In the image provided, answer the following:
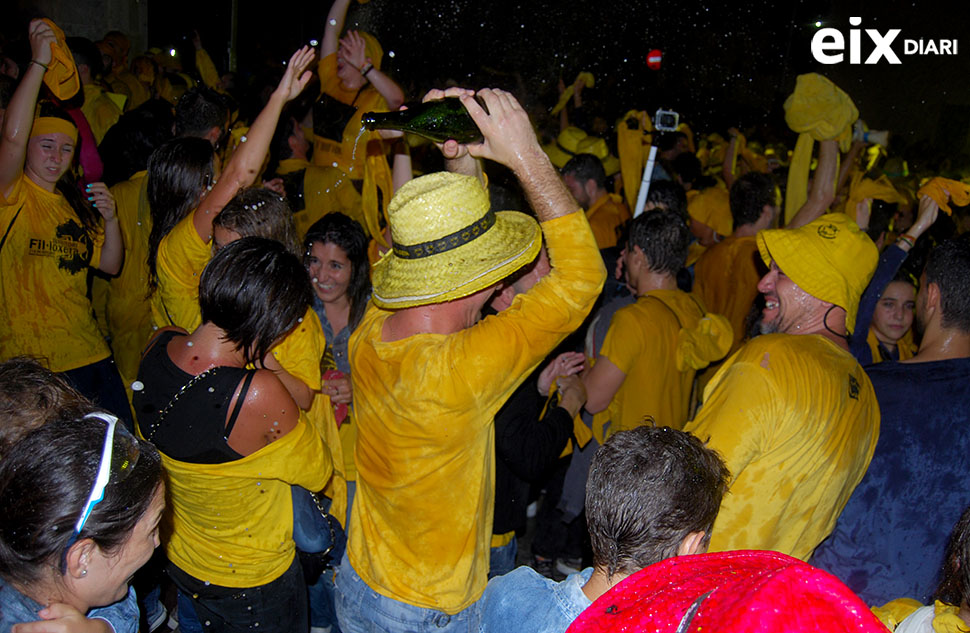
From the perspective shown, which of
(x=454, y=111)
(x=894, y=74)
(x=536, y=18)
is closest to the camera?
(x=454, y=111)

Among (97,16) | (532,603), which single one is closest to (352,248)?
(532,603)

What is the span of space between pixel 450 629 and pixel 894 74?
617 inches

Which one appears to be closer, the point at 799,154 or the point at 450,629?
the point at 450,629

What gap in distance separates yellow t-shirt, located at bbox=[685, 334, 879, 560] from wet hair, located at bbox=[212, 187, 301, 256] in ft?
6.41

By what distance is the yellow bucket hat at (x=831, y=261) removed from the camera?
2629 mm

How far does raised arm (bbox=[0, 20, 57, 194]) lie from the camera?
3.46 m

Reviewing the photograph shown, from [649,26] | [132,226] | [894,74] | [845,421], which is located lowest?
[845,421]

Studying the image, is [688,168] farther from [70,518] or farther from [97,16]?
[97,16]

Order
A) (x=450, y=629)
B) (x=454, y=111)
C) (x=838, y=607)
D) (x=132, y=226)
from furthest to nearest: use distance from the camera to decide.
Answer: (x=132, y=226)
(x=454, y=111)
(x=450, y=629)
(x=838, y=607)

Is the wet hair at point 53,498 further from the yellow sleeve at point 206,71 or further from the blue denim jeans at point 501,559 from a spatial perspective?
the yellow sleeve at point 206,71

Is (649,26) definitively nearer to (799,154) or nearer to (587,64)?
(587,64)

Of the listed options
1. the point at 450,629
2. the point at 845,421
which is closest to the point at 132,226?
the point at 450,629

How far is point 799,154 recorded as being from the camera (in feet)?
17.4

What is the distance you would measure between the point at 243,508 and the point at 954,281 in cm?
286
